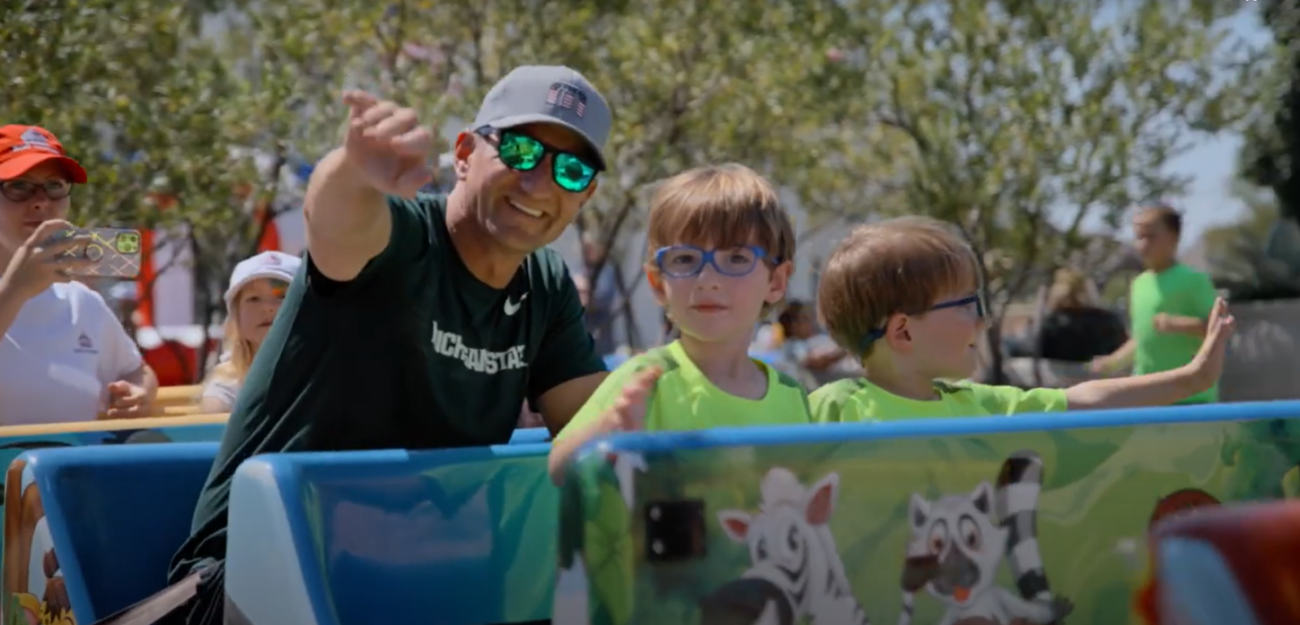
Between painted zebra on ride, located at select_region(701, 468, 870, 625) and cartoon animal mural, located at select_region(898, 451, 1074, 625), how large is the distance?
11 centimetres

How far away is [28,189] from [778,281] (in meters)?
2.72

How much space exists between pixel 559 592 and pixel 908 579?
460 millimetres

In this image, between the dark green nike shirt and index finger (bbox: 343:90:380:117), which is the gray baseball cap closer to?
the dark green nike shirt

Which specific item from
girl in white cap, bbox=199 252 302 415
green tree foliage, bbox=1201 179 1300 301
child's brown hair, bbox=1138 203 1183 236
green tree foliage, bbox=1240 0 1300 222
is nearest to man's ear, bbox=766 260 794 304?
girl in white cap, bbox=199 252 302 415

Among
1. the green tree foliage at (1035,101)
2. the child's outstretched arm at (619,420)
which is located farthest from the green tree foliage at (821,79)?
the child's outstretched arm at (619,420)

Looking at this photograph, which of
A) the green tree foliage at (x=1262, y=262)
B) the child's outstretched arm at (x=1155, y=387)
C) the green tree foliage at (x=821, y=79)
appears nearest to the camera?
the child's outstretched arm at (x=1155, y=387)

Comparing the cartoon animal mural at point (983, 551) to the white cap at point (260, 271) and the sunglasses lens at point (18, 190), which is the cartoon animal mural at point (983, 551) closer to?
the white cap at point (260, 271)

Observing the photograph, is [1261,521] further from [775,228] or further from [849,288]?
[849,288]

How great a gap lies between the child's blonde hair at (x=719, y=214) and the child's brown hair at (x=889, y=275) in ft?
1.14

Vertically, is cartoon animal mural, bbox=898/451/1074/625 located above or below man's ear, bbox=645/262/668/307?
below

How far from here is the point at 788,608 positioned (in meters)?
2.01

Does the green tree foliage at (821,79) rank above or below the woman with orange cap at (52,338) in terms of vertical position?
above

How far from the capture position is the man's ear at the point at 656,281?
294 cm

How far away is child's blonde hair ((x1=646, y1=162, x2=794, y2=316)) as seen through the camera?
9.41 feet
